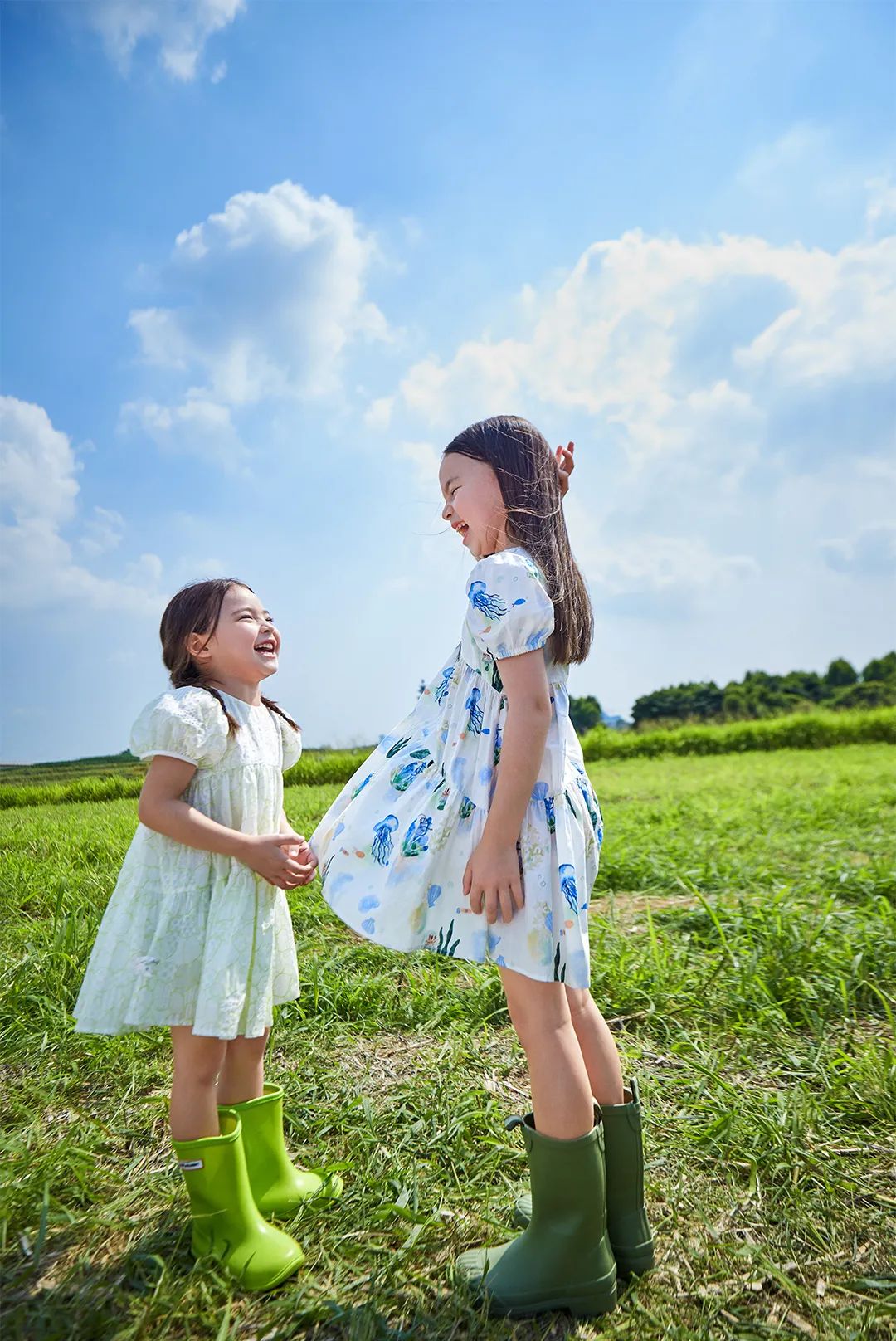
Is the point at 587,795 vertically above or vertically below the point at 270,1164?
above

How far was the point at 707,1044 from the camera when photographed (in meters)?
2.10

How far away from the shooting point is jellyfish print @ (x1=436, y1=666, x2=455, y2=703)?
1.49m

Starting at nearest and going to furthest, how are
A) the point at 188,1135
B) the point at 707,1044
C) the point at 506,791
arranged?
the point at 506,791
the point at 188,1135
the point at 707,1044

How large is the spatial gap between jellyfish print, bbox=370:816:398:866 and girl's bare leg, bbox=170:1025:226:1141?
42 cm

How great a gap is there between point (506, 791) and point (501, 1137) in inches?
35.9

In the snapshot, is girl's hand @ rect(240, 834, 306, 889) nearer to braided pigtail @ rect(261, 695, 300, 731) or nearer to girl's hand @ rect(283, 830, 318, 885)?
girl's hand @ rect(283, 830, 318, 885)

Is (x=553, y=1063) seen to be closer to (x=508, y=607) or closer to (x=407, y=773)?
(x=407, y=773)

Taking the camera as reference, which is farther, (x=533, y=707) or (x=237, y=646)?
(x=237, y=646)

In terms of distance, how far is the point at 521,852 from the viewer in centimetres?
132

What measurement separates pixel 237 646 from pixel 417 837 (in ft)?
1.66

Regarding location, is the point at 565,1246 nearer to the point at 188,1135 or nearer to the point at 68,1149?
the point at 188,1135

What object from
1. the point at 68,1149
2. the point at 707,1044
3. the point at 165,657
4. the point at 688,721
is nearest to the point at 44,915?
the point at 68,1149

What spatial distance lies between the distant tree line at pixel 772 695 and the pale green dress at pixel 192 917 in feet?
38.8

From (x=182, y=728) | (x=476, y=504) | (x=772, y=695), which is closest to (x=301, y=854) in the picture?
(x=182, y=728)
